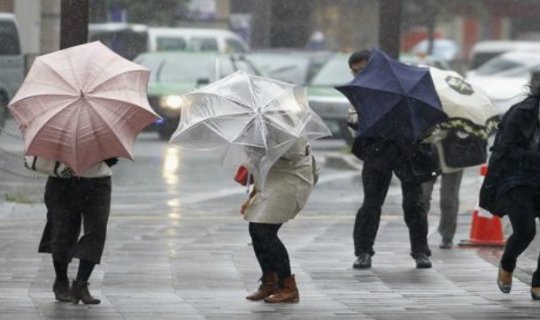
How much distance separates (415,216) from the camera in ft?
39.8

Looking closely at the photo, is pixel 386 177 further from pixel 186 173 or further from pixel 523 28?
pixel 523 28

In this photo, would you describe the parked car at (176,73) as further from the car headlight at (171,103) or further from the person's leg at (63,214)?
the person's leg at (63,214)

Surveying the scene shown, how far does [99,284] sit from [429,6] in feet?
99.9

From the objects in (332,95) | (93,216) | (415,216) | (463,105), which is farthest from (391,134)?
(332,95)

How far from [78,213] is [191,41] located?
2622 cm

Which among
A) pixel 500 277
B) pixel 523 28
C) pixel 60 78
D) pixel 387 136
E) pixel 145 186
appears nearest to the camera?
pixel 60 78

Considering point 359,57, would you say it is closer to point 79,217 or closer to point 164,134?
point 79,217

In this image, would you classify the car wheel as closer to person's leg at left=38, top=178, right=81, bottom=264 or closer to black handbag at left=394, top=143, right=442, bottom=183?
black handbag at left=394, top=143, right=442, bottom=183

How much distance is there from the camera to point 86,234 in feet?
32.3

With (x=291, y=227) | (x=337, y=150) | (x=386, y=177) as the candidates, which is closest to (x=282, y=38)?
(x=337, y=150)

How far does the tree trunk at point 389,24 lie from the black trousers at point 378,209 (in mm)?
8429

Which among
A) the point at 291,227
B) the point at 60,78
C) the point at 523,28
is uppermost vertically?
the point at 60,78

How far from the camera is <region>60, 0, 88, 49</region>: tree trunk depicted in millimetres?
12562

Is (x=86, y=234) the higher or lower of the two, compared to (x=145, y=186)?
Answer: higher
